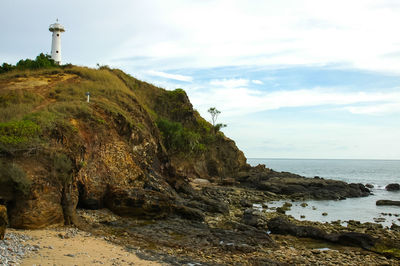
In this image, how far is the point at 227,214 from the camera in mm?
22828

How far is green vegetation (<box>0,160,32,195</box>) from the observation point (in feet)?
40.0

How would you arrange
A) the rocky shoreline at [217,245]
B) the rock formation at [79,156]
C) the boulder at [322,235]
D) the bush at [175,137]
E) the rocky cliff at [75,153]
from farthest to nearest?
1. the bush at [175,137]
2. the boulder at [322,235]
3. the rock formation at [79,156]
4. the rocky cliff at [75,153]
5. the rocky shoreline at [217,245]

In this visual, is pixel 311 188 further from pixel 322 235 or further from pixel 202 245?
pixel 202 245

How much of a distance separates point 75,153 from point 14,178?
4.34 m

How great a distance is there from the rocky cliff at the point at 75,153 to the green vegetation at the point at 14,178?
35mm

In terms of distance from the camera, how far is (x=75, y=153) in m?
16.4

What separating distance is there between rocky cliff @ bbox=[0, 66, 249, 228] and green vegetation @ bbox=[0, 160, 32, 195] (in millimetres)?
35

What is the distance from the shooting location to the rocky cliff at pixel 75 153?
13.1 meters

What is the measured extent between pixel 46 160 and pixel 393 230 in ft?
71.6

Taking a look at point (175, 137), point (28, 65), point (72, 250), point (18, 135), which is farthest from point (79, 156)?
point (175, 137)

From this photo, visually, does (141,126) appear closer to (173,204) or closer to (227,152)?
(173,204)

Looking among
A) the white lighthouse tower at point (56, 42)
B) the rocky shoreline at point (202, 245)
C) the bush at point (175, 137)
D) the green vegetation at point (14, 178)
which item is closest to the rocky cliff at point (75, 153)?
the green vegetation at point (14, 178)

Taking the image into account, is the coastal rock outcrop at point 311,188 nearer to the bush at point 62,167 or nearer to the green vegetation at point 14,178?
the bush at point 62,167

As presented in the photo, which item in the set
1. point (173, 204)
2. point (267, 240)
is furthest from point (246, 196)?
point (267, 240)
